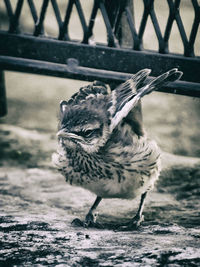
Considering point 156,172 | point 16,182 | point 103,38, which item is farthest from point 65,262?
point 103,38

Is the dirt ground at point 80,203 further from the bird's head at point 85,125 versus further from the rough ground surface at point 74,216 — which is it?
the bird's head at point 85,125

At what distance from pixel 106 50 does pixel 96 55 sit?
80 mm

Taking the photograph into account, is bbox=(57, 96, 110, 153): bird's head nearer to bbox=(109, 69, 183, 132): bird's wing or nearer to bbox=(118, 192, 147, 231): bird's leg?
bbox=(109, 69, 183, 132): bird's wing

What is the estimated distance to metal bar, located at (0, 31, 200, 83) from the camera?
2.83 meters

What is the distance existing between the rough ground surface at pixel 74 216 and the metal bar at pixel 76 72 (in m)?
0.91

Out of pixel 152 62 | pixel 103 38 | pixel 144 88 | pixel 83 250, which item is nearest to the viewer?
pixel 83 250

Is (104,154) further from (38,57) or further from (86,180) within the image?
(38,57)

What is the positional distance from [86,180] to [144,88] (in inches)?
29.2

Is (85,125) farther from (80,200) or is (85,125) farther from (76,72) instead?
(80,200)

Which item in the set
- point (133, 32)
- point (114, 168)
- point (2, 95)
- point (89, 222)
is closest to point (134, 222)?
point (89, 222)

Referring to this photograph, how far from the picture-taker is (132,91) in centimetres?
260

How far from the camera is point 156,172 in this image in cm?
296

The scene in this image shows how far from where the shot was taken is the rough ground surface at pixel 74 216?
2.22 meters

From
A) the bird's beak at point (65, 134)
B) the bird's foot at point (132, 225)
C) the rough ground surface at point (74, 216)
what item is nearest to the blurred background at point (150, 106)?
the rough ground surface at point (74, 216)
